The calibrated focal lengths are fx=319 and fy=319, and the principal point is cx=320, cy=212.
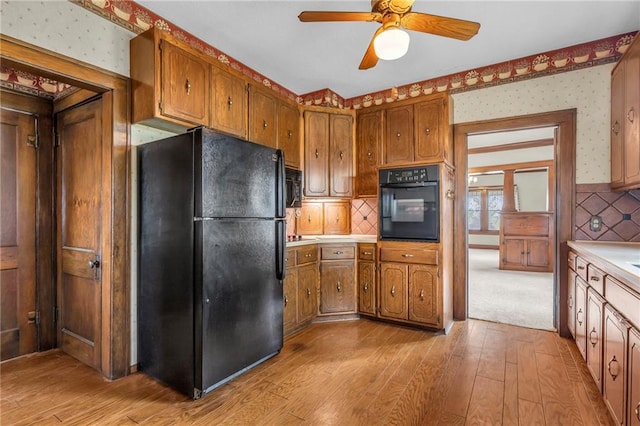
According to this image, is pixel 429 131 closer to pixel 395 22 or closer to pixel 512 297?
pixel 395 22

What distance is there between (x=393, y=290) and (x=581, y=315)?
59.8 inches

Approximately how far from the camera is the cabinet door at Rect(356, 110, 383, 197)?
368 cm

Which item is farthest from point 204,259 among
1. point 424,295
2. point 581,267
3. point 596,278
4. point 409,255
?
point 581,267

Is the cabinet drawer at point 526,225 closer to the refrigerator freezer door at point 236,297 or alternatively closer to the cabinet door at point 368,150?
the cabinet door at point 368,150

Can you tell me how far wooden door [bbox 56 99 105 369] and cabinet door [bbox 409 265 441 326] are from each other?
2.71 meters

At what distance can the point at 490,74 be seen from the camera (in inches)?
133

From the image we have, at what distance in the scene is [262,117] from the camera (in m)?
3.12

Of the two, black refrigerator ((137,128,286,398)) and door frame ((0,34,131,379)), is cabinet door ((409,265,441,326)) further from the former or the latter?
door frame ((0,34,131,379))

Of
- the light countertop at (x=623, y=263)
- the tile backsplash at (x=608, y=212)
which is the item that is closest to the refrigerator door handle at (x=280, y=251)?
the light countertop at (x=623, y=263)

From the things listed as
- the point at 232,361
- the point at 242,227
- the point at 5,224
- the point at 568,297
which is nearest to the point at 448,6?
the point at 242,227

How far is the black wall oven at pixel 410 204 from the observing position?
3145 mm

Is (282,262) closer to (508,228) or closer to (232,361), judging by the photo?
(232,361)

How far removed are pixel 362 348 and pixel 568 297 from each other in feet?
6.57

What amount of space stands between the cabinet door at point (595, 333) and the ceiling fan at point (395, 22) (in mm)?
1856
